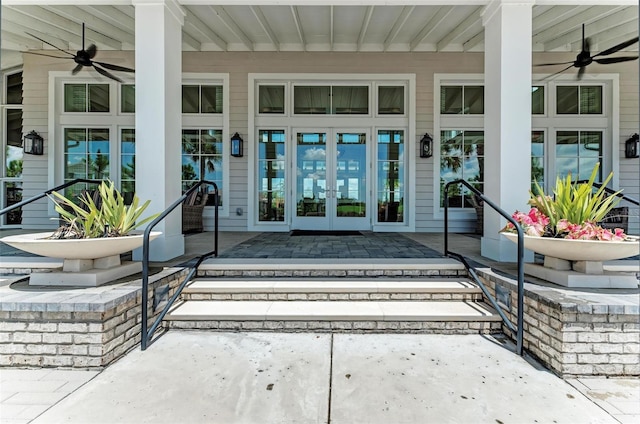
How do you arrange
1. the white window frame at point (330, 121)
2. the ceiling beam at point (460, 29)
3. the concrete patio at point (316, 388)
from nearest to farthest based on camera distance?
the concrete patio at point (316, 388), the ceiling beam at point (460, 29), the white window frame at point (330, 121)

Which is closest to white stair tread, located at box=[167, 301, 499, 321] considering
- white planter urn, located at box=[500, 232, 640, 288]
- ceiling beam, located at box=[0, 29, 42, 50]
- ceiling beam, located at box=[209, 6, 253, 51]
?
white planter urn, located at box=[500, 232, 640, 288]

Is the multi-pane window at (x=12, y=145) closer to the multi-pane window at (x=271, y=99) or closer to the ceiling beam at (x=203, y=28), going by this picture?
the ceiling beam at (x=203, y=28)

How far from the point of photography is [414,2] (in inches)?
159

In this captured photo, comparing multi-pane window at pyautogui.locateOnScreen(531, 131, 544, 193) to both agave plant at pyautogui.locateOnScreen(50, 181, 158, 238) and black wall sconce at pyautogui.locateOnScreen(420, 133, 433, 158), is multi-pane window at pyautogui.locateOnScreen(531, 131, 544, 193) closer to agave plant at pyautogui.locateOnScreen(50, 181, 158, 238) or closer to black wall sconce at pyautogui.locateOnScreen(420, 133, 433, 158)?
black wall sconce at pyautogui.locateOnScreen(420, 133, 433, 158)

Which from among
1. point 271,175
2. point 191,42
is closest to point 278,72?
point 191,42

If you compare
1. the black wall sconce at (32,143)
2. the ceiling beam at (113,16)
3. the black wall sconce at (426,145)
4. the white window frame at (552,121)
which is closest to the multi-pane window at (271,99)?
the ceiling beam at (113,16)

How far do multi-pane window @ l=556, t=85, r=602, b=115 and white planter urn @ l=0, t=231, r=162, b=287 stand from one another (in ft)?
26.2

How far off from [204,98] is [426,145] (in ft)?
15.2

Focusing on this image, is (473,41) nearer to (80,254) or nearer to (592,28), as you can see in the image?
(592,28)

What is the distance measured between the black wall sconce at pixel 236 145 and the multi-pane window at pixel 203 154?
36 centimetres

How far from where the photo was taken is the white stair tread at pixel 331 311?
8.75ft

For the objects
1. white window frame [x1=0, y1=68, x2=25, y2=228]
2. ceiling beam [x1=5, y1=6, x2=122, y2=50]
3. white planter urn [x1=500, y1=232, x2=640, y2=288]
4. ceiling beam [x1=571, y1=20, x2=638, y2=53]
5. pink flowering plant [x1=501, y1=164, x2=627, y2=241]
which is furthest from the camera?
white window frame [x1=0, y1=68, x2=25, y2=228]

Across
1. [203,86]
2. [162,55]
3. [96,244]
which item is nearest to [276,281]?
[96,244]

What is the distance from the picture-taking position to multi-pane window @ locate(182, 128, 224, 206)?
6.88 meters
